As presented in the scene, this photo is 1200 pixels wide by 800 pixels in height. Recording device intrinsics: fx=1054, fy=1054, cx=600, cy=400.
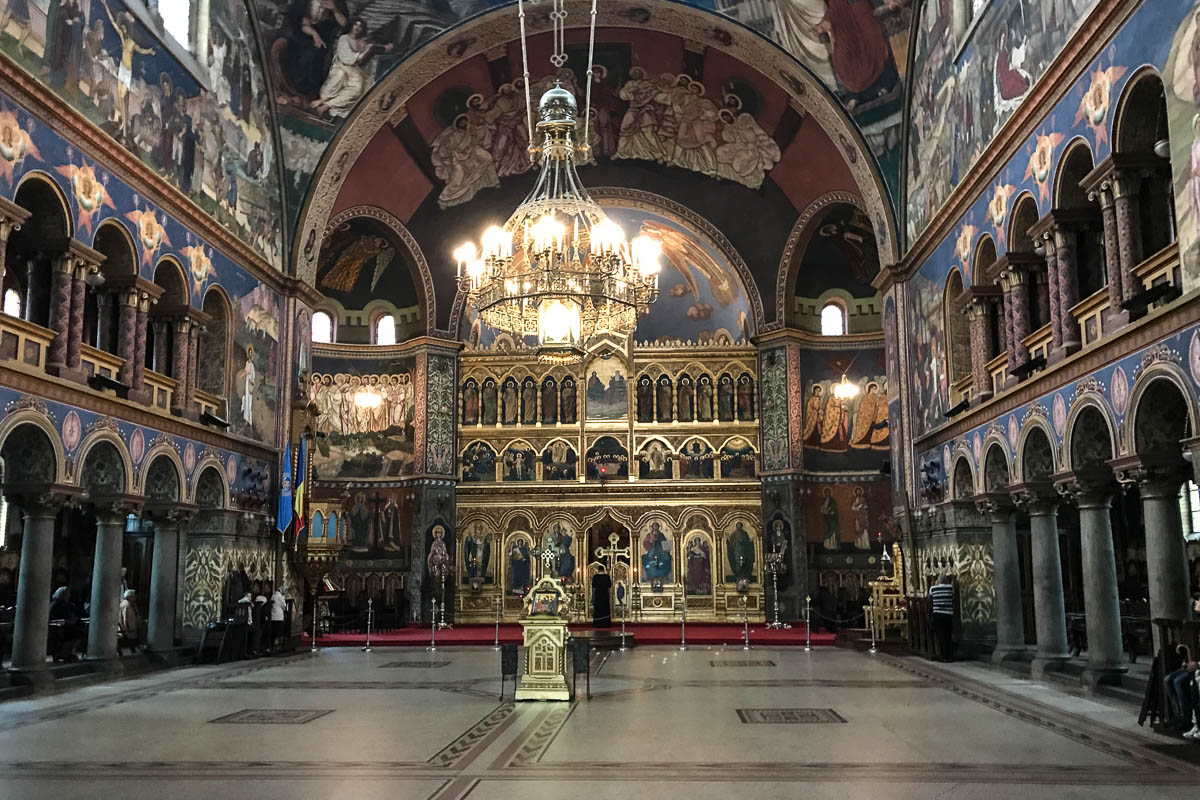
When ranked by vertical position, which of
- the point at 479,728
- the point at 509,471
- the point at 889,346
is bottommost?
the point at 479,728

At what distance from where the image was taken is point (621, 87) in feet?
94.3

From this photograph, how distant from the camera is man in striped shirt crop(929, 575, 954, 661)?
18828mm

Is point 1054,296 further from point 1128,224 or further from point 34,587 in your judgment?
point 34,587

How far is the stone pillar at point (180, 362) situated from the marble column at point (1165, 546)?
52.7ft

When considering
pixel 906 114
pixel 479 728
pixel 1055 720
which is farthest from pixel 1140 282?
pixel 906 114

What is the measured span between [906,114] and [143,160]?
15.2 m

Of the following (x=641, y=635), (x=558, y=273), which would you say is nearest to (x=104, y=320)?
(x=558, y=273)

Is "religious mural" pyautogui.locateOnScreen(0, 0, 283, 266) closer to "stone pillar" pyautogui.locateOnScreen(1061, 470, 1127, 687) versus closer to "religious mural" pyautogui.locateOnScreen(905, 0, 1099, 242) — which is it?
"religious mural" pyautogui.locateOnScreen(905, 0, 1099, 242)

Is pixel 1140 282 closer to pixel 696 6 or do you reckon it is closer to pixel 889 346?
pixel 889 346

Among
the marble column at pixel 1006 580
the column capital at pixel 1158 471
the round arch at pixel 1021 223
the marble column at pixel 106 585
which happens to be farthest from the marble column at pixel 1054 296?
the marble column at pixel 106 585

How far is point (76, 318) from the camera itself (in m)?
15.9

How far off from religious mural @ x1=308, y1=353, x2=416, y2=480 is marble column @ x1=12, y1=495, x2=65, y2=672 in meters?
15.3

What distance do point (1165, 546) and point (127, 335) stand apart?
1594 centimetres

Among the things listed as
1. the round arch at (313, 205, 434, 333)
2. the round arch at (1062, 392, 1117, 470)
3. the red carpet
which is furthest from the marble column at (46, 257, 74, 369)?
the round arch at (1062, 392, 1117, 470)
